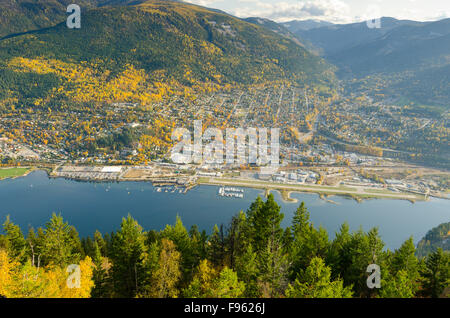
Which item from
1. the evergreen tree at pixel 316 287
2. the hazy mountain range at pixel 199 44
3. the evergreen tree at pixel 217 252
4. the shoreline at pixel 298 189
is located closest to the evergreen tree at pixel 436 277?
the evergreen tree at pixel 316 287

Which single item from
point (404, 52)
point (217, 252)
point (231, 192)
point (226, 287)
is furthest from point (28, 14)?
point (404, 52)

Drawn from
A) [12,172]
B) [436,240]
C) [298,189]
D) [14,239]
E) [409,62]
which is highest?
[409,62]

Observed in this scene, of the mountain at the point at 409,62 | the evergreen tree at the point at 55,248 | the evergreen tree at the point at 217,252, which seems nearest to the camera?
the evergreen tree at the point at 217,252

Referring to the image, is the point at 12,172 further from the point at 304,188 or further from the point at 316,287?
the point at 316,287

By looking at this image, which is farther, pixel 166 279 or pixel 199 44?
pixel 199 44
